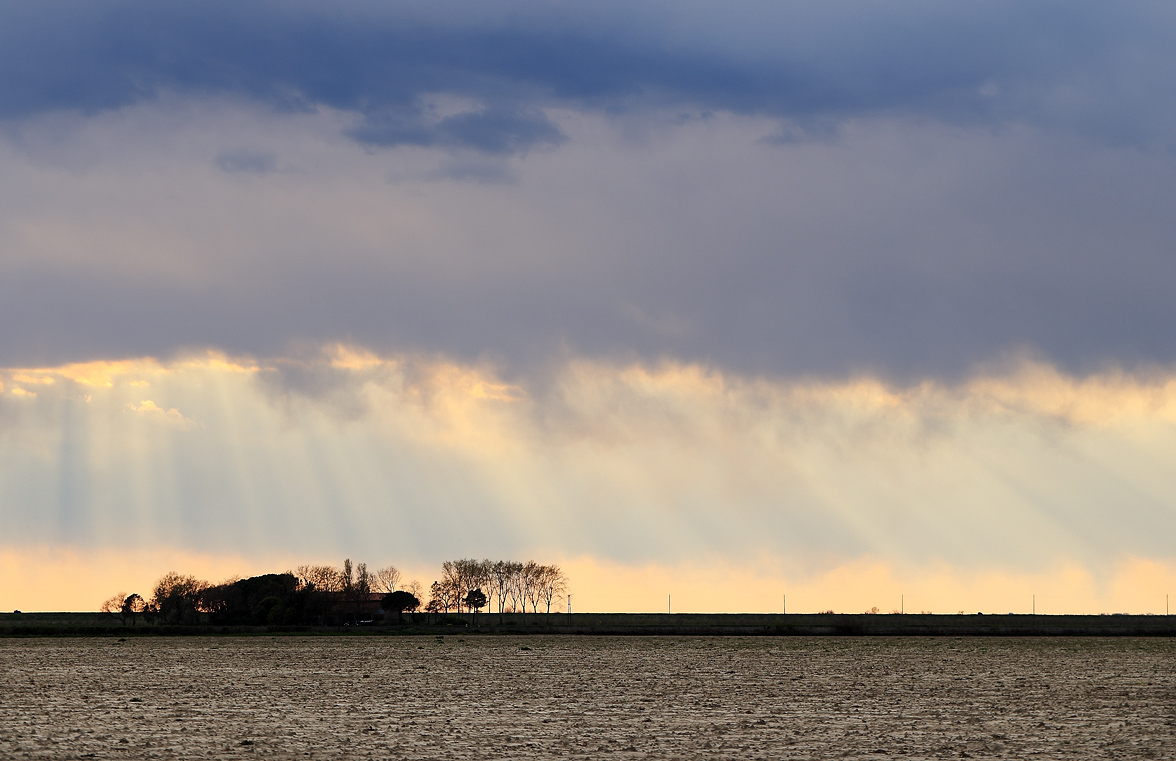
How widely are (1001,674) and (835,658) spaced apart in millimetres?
20658

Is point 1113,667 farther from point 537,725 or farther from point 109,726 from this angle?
point 109,726

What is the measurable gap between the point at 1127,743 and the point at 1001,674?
108 feet

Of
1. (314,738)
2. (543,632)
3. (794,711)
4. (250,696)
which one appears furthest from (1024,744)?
(543,632)

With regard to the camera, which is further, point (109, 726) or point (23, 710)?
point (23, 710)

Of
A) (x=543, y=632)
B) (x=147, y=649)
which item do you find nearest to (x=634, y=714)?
(x=147, y=649)

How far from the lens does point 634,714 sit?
134 ft

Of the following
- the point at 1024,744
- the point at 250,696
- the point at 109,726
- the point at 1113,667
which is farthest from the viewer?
A: the point at 1113,667

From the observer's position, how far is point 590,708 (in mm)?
43250

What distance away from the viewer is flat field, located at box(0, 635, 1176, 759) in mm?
32188

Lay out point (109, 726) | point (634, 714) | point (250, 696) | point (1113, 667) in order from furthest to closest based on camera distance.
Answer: point (1113, 667) < point (250, 696) < point (634, 714) < point (109, 726)

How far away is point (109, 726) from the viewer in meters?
37.1

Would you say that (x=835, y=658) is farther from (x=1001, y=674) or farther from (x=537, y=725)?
(x=537, y=725)

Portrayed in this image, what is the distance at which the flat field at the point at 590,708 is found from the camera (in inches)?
1267

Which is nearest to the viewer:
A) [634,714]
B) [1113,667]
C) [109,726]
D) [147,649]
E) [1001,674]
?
[109,726]
